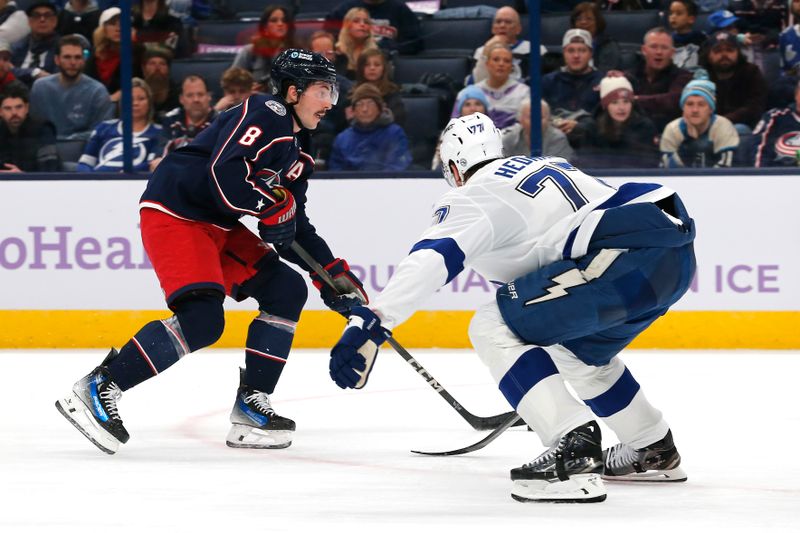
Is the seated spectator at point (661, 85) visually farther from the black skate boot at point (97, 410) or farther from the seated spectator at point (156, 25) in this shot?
the black skate boot at point (97, 410)

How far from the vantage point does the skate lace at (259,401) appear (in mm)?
3822

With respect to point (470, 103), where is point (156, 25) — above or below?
above

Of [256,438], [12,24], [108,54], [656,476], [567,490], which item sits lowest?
[256,438]

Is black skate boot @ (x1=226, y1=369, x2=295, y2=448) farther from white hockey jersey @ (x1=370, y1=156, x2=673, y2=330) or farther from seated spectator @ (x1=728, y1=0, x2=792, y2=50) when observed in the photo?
seated spectator @ (x1=728, y1=0, x2=792, y2=50)


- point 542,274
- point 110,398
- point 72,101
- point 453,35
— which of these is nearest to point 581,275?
point 542,274

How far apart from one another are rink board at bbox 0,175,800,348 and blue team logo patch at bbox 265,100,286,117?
7.99 feet

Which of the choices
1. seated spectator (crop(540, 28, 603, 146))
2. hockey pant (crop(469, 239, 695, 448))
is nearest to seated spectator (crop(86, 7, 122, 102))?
seated spectator (crop(540, 28, 603, 146))

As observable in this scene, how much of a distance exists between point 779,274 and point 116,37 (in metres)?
3.19

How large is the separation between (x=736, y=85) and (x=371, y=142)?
1661 mm

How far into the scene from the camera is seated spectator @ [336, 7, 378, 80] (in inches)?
243

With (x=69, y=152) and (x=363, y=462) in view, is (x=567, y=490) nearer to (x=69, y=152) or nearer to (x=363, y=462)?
(x=363, y=462)

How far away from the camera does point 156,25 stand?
623 cm

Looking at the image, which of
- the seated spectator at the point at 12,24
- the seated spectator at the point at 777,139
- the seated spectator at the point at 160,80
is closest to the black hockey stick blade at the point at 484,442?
the seated spectator at the point at 777,139

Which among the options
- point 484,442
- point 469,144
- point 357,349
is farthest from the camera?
point 484,442
